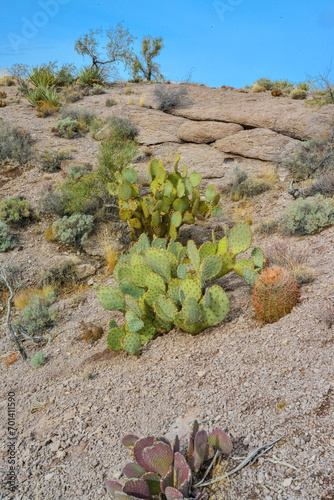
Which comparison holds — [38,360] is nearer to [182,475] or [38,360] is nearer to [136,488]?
[136,488]

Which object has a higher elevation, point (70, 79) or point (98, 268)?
point (70, 79)

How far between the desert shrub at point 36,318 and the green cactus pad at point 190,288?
9.69 feet

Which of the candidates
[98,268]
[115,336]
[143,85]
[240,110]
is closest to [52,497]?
[115,336]

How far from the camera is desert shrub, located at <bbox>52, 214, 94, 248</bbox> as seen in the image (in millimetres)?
8844

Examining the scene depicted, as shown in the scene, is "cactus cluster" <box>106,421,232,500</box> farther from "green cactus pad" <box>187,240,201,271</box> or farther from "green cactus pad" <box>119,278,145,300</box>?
"green cactus pad" <box>119,278,145,300</box>

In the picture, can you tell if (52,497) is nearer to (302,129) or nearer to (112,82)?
(302,129)

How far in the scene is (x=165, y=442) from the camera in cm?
268

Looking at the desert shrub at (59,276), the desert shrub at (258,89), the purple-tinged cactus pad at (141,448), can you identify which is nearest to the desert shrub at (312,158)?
the desert shrub at (59,276)

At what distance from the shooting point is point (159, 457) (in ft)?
8.23

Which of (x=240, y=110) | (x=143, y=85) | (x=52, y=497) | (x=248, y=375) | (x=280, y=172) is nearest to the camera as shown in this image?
(x=52, y=497)

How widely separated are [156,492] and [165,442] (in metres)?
0.30

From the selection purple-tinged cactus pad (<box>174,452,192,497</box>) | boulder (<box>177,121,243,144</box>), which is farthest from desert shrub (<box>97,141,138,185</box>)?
purple-tinged cactus pad (<box>174,452,192,497</box>)

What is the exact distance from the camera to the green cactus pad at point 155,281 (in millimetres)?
4992

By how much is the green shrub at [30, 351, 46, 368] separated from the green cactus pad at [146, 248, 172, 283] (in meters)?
2.05
